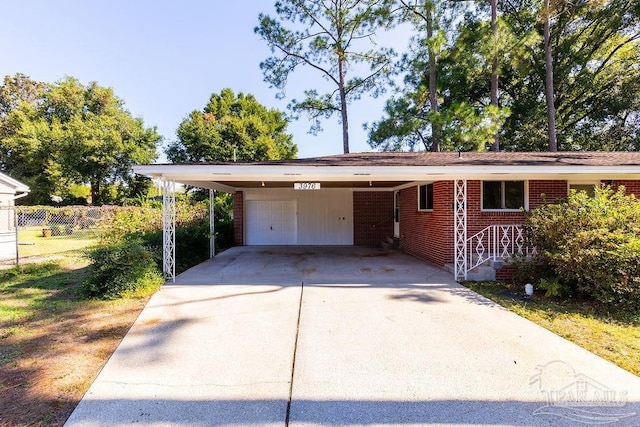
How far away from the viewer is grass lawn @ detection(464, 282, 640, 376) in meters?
3.72

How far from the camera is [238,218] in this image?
13938 mm

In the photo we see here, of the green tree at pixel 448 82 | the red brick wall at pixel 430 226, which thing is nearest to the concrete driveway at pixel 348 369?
the red brick wall at pixel 430 226

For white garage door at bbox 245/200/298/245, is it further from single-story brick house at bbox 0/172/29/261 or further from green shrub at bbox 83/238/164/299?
single-story brick house at bbox 0/172/29/261

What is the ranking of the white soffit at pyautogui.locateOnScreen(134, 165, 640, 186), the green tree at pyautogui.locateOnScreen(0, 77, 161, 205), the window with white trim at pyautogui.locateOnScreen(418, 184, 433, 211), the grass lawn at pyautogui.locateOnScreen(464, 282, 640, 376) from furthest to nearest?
the green tree at pyautogui.locateOnScreen(0, 77, 161, 205) < the window with white trim at pyautogui.locateOnScreen(418, 184, 433, 211) < the white soffit at pyautogui.locateOnScreen(134, 165, 640, 186) < the grass lawn at pyautogui.locateOnScreen(464, 282, 640, 376)

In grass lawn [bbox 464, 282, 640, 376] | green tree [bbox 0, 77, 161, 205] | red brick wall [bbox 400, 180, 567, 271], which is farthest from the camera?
green tree [bbox 0, 77, 161, 205]

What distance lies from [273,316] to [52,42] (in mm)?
15375

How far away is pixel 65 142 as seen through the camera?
2791 cm

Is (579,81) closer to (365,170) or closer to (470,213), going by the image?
(470,213)

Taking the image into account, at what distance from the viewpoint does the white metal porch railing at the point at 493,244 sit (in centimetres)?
756

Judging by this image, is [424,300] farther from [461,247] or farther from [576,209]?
[576,209]

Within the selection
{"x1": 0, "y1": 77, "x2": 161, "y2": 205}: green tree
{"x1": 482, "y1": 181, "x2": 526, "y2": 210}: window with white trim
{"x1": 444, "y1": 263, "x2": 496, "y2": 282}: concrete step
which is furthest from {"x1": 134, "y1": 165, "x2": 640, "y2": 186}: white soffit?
{"x1": 0, "y1": 77, "x2": 161, "y2": 205}: green tree

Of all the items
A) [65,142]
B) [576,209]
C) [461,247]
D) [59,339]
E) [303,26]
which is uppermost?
[303,26]

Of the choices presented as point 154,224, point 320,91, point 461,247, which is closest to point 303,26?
point 320,91

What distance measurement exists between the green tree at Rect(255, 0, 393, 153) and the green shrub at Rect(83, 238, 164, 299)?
14121 mm
